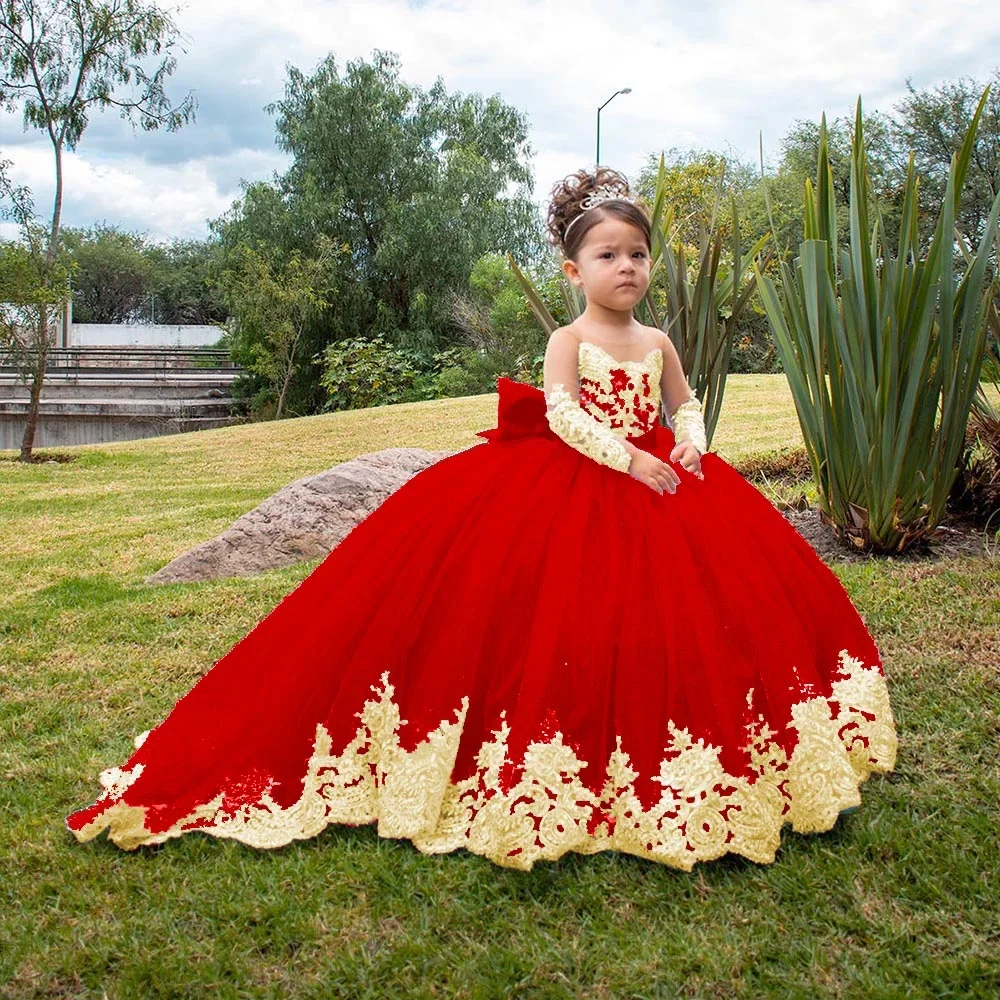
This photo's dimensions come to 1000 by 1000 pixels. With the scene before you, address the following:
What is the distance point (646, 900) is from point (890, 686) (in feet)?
5.39

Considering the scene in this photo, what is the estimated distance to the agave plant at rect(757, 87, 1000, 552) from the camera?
435cm

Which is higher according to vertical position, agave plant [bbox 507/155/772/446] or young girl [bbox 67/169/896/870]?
agave plant [bbox 507/155/772/446]

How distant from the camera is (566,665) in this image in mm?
2369

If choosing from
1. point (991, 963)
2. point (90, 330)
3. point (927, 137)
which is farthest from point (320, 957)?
point (90, 330)

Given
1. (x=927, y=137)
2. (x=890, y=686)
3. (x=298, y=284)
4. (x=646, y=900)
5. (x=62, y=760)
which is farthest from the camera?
(x=927, y=137)

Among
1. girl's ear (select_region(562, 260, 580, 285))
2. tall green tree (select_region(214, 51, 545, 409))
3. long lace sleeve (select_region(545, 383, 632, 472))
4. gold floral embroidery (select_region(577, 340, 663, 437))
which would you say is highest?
tall green tree (select_region(214, 51, 545, 409))

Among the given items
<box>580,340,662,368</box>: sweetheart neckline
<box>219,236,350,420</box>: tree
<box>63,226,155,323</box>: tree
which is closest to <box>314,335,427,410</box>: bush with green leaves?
<box>219,236,350,420</box>: tree

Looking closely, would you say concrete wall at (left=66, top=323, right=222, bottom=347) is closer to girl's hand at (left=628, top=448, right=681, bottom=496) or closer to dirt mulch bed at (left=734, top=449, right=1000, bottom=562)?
dirt mulch bed at (left=734, top=449, right=1000, bottom=562)

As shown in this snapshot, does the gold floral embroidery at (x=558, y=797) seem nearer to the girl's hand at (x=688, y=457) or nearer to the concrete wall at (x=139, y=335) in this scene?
the girl's hand at (x=688, y=457)

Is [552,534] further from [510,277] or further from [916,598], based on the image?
[510,277]

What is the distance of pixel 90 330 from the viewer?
4347 cm

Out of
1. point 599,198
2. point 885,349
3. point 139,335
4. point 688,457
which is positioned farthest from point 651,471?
point 139,335

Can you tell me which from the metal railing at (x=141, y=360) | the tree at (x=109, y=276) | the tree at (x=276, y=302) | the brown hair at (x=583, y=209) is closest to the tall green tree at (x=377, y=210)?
the tree at (x=276, y=302)

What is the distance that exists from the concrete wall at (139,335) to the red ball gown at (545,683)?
42.3 m
